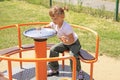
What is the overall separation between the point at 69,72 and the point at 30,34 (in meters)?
1.23

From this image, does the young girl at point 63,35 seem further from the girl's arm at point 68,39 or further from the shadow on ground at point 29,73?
the shadow on ground at point 29,73

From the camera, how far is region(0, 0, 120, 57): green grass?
7408 mm

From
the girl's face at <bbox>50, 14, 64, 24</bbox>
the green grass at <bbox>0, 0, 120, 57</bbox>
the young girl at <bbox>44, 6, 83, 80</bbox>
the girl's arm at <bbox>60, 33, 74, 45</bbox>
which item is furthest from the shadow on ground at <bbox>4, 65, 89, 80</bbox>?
the green grass at <bbox>0, 0, 120, 57</bbox>

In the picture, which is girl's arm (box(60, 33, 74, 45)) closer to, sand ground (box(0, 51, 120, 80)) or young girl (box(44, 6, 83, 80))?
young girl (box(44, 6, 83, 80))

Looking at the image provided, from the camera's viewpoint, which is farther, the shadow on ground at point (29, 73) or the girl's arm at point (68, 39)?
the shadow on ground at point (29, 73)

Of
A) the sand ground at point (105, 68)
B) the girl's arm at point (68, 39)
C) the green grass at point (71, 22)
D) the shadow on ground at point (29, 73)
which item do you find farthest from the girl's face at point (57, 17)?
the green grass at point (71, 22)

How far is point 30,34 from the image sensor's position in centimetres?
499

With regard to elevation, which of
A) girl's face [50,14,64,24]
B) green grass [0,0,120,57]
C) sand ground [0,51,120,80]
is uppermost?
girl's face [50,14,64,24]

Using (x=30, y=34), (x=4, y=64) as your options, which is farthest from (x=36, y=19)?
(x=30, y=34)

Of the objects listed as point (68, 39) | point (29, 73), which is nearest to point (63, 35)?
point (68, 39)

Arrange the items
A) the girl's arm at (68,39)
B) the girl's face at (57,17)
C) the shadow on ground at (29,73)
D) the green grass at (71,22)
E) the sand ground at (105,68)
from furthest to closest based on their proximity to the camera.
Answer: the green grass at (71,22)
the sand ground at (105,68)
the shadow on ground at (29,73)
the girl's arm at (68,39)
the girl's face at (57,17)

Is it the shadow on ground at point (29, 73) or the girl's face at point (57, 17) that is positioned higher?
the girl's face at point (57, 17)

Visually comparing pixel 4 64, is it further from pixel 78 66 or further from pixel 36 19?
pixel 36 19

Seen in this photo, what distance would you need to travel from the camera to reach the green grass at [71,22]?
7408 millimetres
